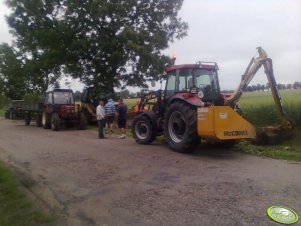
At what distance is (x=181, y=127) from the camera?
37.1 feet

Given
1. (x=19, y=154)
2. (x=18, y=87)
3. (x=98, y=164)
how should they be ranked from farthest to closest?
(x=18, y=87)
(x=19, y=154)
(x=98, y=164)

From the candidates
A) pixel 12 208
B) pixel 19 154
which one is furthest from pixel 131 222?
pixel 19 154

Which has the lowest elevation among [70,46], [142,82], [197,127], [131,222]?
[131,222]

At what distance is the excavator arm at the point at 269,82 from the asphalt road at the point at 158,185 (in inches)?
65.9

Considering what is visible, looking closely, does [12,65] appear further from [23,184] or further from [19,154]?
[23,184]

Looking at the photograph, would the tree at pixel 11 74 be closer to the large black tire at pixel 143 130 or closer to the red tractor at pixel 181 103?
the large black tire at pixel 143 130

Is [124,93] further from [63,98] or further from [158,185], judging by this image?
[158,185]

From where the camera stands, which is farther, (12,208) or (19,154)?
(19,154)

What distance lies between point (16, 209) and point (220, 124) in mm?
5671

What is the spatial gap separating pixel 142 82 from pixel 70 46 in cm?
500

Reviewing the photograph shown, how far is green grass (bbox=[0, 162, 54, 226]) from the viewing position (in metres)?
5.50

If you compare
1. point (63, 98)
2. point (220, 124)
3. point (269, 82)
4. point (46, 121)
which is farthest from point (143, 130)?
point (46, 121)

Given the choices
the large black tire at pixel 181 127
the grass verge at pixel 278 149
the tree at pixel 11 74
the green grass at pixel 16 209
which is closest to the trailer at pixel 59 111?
the large black tire at pixel 181 127

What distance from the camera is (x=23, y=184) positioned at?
25.3ft
